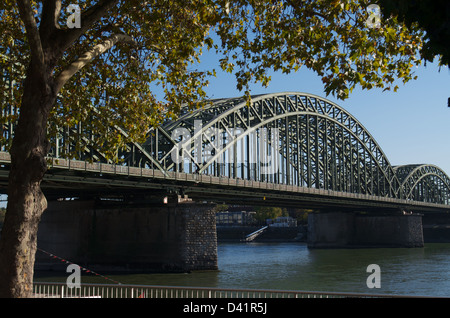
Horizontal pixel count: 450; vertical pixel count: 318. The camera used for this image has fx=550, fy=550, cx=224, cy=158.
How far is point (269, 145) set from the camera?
263 feet

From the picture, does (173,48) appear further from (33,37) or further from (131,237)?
(131,237)

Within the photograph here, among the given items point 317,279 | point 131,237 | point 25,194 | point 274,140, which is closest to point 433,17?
point 25,194

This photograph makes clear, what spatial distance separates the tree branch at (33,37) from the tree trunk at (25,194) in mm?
201

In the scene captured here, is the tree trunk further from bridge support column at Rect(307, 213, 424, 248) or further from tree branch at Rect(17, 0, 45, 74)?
bridge support column at Rect(307, 213, 424, 248)

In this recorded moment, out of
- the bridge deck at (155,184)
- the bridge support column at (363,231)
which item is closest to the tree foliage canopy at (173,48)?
the bridge deck at (155,184)

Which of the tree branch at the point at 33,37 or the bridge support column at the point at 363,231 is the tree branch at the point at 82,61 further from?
the bridge support column at the point at 363,231

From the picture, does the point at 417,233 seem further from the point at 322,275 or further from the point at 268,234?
the point at 322,275

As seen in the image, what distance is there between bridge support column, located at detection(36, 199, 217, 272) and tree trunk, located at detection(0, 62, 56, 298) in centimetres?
3240

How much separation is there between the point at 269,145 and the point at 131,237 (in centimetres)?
3743

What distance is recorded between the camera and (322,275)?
141 feet

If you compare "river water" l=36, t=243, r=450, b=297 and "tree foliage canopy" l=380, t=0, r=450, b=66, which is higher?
"tree foliage canopy" l=380, t=0, r=450, b=66

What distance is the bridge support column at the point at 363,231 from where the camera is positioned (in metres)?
92.9

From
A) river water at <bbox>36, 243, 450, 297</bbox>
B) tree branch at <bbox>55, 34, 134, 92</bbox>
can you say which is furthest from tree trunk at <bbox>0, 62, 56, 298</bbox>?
river water at <bbox>36, 243, 450, 297</bbox>

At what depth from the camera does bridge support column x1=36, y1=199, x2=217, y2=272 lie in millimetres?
44219
